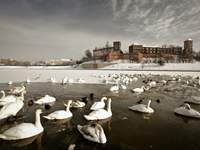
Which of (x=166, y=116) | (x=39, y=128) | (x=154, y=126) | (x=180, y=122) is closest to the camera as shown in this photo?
(x=39, y=128)

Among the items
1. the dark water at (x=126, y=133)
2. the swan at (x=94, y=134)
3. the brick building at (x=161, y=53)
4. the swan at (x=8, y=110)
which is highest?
the brick building at (x=161, y=53)

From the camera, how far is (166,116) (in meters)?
9.99

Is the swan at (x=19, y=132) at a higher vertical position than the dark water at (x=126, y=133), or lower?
higher

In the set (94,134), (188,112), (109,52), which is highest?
(109,52)

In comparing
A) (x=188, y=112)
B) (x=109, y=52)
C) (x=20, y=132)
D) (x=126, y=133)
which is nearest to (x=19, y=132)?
(x=20, y=132)

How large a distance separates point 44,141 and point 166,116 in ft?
19.7

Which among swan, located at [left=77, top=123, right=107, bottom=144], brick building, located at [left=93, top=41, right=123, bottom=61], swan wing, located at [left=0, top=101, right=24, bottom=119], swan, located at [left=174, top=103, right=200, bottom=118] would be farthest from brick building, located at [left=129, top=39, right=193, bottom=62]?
swan, located at [left=77, top=123, right=107, bottom=144]

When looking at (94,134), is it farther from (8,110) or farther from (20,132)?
(8,110)

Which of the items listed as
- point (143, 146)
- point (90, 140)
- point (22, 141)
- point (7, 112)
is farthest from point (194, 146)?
point (7, 112)

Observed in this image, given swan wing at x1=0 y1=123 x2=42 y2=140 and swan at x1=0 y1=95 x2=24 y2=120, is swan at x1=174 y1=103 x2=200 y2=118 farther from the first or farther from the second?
swan at x1=0 y1=95 x2=24 y2=120

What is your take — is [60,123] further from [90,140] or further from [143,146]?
[143,146]

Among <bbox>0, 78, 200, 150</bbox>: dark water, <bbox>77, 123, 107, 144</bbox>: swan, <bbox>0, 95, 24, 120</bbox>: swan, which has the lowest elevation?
<bbox>0, 78, 200, 150</bbox>: dark water

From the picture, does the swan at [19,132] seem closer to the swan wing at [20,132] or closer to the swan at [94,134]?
the swan wing at [20,132]

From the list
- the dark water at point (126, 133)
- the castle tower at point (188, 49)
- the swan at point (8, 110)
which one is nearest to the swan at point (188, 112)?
the dark water at point (126, 133)
